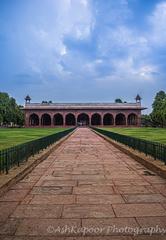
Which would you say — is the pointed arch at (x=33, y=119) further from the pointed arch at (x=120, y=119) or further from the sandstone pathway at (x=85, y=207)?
the sandstone pathway at (x=85, y=207)

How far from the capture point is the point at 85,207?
5.55 meters

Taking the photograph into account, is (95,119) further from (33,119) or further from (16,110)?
(16,110)

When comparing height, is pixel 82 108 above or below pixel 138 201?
above

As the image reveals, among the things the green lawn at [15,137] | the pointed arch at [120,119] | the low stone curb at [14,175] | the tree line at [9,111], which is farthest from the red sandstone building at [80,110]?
the low stone curb at [14,175]

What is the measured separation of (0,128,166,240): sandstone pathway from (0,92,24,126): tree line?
219 feet

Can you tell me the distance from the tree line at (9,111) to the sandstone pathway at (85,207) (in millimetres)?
66821

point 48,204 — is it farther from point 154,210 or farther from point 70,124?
point 70,124

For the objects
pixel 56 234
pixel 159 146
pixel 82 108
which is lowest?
pixel 56 234

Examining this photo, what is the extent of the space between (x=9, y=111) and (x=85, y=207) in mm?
75298

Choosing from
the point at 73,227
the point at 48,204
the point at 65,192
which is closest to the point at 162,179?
the point at 65,192

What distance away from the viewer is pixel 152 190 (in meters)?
6.92

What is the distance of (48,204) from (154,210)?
201cm

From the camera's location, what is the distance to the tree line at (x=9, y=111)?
75312 mm

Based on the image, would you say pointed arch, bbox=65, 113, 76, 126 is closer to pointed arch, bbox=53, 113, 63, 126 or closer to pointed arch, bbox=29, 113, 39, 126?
pointed arch, bbox=53, 113, 63, 126
